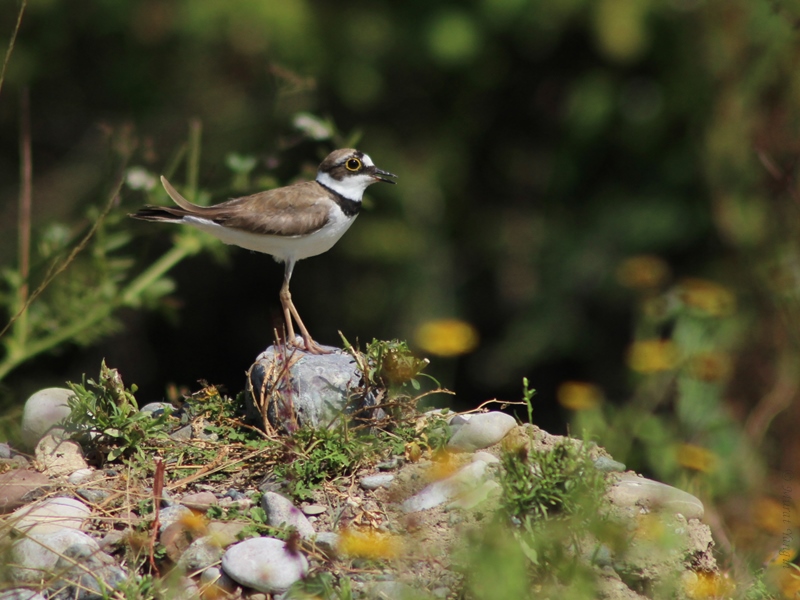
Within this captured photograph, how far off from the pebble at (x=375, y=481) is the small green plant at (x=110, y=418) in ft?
3.06

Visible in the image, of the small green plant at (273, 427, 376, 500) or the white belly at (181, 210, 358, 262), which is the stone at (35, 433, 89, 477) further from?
the white belly at (181, 210, 358, 262)

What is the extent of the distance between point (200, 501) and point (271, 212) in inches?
77.6

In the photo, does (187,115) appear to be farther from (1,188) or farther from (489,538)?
(489,538)

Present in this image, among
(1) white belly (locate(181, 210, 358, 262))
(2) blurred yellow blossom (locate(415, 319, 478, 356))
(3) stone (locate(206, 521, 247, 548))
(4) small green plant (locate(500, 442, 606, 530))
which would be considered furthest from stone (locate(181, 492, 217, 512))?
(1) white belly (locate(181, 210, 358, 262))

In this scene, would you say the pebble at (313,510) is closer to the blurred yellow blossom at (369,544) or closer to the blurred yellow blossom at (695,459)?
the blurred yellow blossom at (369,544)

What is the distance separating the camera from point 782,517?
15.2ft

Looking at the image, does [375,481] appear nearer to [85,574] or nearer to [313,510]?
[313,510]

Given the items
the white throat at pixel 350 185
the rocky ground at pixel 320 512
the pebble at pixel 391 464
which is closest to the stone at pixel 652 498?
the rocky ground at pixel 320 512

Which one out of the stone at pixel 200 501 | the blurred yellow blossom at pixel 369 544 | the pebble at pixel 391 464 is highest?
the blurred yellow blossom at pixel 369 544

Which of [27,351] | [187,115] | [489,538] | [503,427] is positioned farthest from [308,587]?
[187,115]

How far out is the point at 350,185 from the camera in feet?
19.0

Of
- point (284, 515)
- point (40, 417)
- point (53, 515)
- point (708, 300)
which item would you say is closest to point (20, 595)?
point (53, 515)

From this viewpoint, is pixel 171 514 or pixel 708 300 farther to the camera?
pixel 708 300

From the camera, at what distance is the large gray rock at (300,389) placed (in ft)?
14.1
